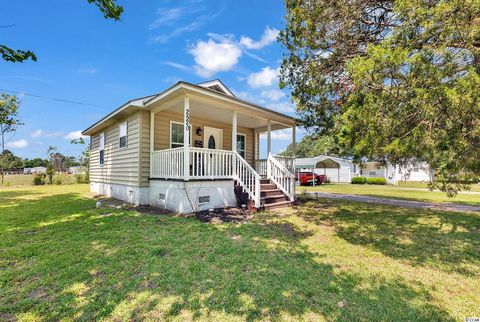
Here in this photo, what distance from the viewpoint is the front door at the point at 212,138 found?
32.4 feet

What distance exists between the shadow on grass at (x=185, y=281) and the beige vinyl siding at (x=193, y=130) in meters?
4.38

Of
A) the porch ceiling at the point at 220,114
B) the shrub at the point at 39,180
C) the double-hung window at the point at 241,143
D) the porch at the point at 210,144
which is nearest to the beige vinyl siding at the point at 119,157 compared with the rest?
the porch at the point at 210,144

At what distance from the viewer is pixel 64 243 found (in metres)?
4.14

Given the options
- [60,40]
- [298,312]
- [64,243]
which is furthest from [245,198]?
[60,40]

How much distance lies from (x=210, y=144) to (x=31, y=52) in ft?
25.1

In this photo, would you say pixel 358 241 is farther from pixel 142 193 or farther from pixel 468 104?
pixel 142 193

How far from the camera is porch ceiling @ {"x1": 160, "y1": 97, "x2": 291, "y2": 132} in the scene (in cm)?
757

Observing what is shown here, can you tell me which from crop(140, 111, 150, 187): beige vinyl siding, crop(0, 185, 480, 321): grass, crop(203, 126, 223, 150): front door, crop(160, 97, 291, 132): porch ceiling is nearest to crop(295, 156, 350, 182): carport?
crop(160, 97, 291, 132): porch ceiling

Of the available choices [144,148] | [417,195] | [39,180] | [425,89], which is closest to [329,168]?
[417,195]

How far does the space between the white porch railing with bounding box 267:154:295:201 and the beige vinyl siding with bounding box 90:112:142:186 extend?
4777 mm

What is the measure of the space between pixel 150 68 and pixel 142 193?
1260 centimetres

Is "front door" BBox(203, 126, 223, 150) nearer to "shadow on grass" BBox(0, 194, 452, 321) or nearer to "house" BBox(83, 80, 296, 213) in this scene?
"house" BBox(83, 80, 296, 213)

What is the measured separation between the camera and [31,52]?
8.28 ft

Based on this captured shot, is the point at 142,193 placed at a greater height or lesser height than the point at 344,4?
lesser
